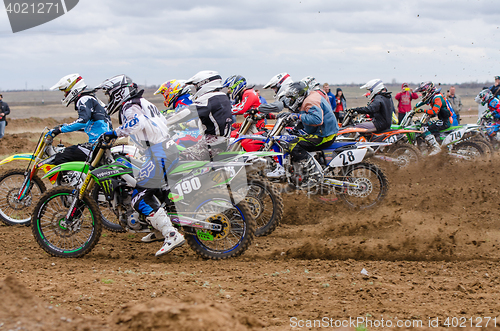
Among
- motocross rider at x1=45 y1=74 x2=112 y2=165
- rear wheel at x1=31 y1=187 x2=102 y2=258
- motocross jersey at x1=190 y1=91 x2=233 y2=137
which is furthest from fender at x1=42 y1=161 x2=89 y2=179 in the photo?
motocross jersey at x1=190 y1=91 x2=233 y2=137

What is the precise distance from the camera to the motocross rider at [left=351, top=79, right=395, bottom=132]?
10.2 metres

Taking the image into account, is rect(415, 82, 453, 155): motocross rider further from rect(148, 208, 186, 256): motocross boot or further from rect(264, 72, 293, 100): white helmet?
rect(148, 208, 186, 256): motocross boot

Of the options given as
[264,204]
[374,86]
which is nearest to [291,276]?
[264,204]

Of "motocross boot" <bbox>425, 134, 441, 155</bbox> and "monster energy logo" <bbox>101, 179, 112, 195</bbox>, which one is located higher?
"monster energy logo" <bbox>101, 179, 112, 195</bbox>

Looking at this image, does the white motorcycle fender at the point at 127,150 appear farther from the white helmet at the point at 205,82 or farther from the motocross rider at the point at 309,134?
the motocross rider at the point at 309,134

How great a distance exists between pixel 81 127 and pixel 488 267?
6.23 meters

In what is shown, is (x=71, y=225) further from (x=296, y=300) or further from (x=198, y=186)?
(x=296, y=300)

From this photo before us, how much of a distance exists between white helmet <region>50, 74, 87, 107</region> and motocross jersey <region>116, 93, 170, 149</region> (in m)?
2.01

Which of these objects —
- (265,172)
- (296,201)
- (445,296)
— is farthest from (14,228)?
(445,296)

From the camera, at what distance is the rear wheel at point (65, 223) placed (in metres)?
5.67

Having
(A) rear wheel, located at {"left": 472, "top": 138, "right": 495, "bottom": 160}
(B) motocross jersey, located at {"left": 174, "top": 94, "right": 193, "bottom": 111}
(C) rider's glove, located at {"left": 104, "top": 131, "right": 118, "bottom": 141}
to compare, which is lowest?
(A) rear wheel, located at {"left": 472, "top": 138, "right": 495, "bottom": 160}

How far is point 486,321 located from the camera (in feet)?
11.6

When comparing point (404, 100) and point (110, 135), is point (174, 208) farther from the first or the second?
point (404, 100)

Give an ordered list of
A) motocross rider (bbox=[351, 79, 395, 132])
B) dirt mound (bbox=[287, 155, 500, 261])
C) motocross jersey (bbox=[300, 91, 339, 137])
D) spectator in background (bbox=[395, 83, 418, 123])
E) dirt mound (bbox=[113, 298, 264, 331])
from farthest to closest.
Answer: spectator in background (bbox=[395, 83, 418, 123]), motocross rider (bbox=[351, 79, 395, 132]), motocross jersey (bbox=[300, 91, 339, 137]), dirt mound (bbox=[287, 155, 500, 261]), dirt mound (bbox=[113, 298, 264, 331])
